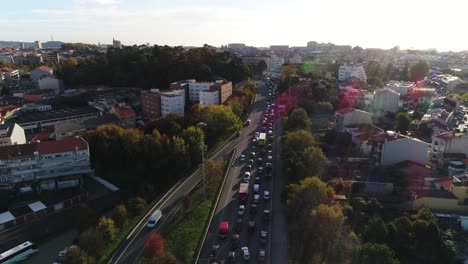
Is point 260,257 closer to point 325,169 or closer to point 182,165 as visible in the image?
point 325,169

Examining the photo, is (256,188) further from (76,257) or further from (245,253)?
(76,257)

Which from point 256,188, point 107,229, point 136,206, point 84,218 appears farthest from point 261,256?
point 84,218

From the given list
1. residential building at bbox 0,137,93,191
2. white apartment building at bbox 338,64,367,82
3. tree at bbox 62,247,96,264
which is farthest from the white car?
white apartment building at bbox 338,64,367,82

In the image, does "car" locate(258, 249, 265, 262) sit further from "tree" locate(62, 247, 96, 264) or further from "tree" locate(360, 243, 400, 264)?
"tree" locate(62, 247, 96, 264)

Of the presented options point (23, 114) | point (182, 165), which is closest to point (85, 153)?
point (182, 165)

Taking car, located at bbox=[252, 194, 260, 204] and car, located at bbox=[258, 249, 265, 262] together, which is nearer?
car, located at bbox=[258, 249, 265, 262]
